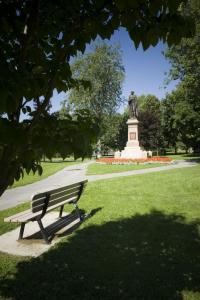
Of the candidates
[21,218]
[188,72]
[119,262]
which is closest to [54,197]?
[21,218]

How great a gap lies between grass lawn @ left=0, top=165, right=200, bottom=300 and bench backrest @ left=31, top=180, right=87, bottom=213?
28.3 inches

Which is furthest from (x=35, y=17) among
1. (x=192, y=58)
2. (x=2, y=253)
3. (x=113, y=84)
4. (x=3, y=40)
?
(x=113, y=84)

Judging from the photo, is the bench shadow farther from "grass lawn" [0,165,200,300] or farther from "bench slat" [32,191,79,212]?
"bench slat" [32,191,79,212]

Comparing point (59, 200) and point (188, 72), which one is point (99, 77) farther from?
point (59, 200)

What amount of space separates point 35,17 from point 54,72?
1.36 feet

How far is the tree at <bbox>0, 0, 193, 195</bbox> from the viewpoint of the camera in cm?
215

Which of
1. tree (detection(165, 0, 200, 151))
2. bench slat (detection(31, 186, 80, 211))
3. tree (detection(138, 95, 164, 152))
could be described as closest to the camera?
bench slat (detection(31, 186, 80, 211))

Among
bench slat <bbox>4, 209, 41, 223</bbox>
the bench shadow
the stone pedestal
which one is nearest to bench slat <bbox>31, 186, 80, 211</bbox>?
bench slat <bbox>4, 209, 41, 223</bbox>

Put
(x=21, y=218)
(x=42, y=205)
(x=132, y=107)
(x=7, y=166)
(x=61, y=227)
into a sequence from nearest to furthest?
(x=7, y=166), (x=21, y=218), (x=42, y=205), (x=61, y=227), (x=132, y=107)

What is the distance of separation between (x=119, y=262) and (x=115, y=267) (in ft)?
0.63

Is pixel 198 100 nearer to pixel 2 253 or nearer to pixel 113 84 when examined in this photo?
pixel 113 84

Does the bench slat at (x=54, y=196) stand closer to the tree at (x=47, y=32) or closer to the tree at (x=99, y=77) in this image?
the tree at (x=47, y=32)

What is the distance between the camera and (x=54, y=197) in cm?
605

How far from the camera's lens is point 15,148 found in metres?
2.13
